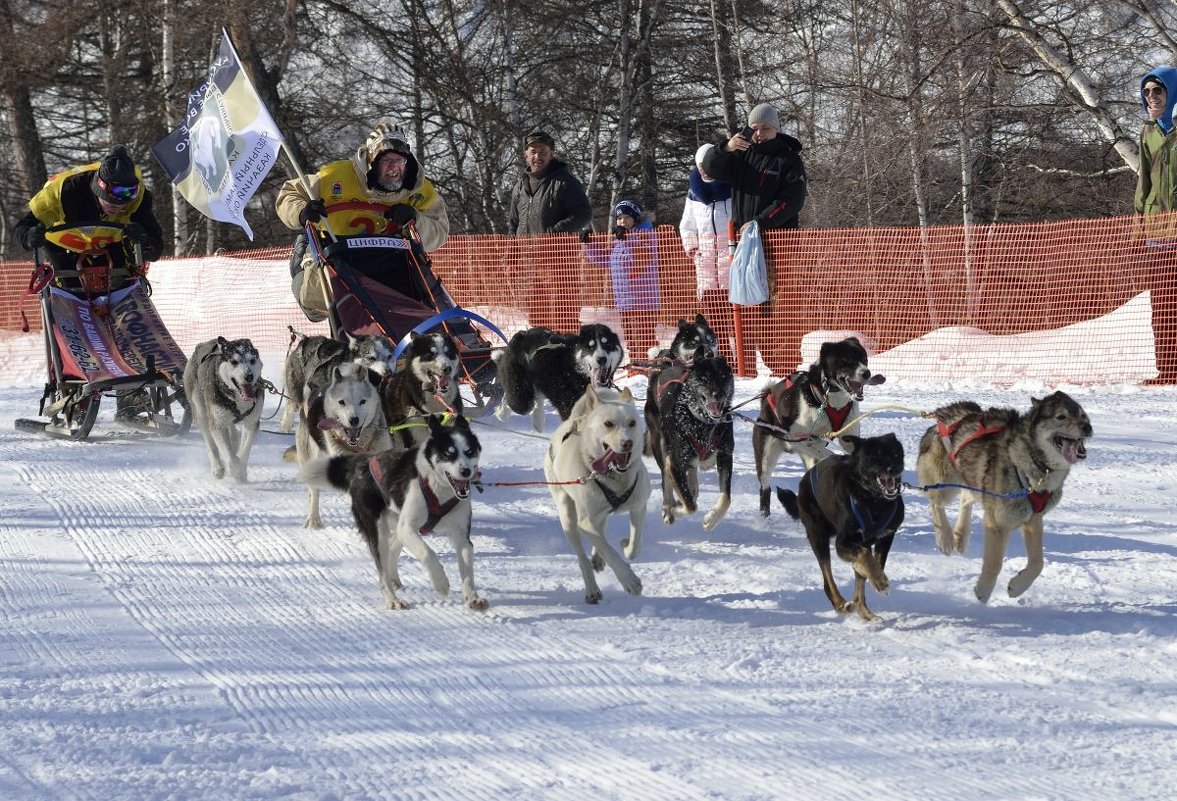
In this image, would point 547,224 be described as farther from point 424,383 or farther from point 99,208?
point 424,383

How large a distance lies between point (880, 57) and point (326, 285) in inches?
410

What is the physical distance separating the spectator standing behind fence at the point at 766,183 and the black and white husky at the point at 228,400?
4.08m

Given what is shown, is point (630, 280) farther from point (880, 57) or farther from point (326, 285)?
point (880, 57)

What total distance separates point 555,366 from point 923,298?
450cm

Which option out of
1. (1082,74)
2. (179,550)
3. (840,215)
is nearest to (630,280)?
(1082,74)

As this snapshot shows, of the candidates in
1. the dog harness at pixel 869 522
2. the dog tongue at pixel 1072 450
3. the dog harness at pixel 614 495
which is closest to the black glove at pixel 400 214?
the dog harness at pixel 614 495

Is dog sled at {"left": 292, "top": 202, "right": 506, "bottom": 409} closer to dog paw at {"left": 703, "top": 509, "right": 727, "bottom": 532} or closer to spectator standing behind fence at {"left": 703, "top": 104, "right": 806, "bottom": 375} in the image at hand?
dog paw at {"left": 703, "top": 509, "right": 727, "bottom": 532}

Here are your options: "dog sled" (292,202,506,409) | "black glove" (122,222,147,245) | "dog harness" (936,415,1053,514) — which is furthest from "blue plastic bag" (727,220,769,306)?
"dog harness" (936,415,1053,514)

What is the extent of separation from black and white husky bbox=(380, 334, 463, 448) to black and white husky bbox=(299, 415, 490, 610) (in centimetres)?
137

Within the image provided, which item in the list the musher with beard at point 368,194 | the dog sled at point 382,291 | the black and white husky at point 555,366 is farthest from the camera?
the musher with beard at point 368,194

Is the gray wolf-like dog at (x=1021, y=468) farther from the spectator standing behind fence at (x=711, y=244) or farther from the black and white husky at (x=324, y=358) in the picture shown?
the spectator standing behind fence at (x=711, y=244)

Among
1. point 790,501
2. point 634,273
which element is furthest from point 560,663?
point 634,273

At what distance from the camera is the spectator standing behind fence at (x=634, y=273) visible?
33.5 ft

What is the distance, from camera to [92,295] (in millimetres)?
8055
